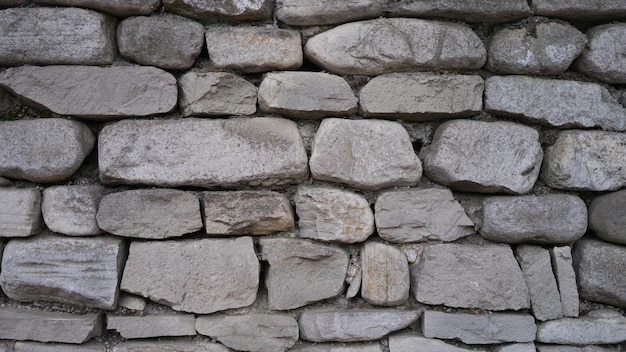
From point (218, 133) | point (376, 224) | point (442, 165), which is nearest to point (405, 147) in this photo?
point (442, 165)

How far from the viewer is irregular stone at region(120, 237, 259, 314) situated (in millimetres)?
1900

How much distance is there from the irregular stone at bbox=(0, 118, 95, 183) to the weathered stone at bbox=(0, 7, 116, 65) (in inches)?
9.4

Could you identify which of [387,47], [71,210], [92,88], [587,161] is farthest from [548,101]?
[71,210]

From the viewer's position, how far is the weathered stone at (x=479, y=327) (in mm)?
1967

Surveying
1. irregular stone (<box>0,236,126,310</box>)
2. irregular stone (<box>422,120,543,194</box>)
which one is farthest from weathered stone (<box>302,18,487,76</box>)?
irregular stone (<box>0,236,126,310</box>)

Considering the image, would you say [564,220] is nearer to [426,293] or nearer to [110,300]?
[426,293]

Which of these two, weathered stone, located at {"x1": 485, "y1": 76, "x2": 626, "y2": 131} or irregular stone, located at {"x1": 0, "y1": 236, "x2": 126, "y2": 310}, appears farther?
weathered stone, located at {"x1": 485, "y1": 76, "x2": 626, "y2": 131}

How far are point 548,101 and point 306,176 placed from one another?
97 centimetres

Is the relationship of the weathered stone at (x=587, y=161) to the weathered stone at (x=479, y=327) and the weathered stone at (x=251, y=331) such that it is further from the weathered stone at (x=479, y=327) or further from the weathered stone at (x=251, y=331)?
the weathered stone at (x=251, y=331)

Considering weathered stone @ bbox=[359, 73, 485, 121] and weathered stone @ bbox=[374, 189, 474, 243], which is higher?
weathered stone @ bbox=[359, 73, 485, 121]

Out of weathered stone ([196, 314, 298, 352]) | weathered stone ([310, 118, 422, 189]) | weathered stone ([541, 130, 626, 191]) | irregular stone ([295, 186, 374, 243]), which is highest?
weathered stone ([541, 130, 626, 191])

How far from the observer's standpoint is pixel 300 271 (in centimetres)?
194

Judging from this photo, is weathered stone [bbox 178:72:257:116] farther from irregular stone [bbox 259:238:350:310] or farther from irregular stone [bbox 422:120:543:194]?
irregular stone [bbox 422:120:543:194]

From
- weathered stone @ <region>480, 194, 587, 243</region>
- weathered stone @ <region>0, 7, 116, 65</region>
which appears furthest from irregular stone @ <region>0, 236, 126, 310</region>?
weathered stone @ <region>480, 194, 587, 243</region>
